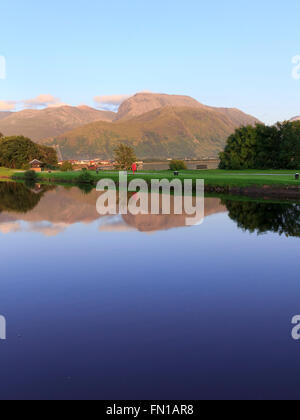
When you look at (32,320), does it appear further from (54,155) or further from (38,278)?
(54,155)

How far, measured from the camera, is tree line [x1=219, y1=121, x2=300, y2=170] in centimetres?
9706

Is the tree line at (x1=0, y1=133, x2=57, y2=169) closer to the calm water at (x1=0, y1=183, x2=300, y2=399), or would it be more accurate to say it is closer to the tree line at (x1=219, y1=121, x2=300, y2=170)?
the tree line at (x1=219, y1=121, x2=300, y2=170)

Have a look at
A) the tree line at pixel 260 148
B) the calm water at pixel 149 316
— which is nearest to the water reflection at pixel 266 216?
the calm water at pixel 149 316

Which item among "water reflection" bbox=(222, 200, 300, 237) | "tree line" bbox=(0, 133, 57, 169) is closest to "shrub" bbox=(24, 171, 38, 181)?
"tree line" bbox=(0, 133, 57, 169)

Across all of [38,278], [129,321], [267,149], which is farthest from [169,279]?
[267,149]

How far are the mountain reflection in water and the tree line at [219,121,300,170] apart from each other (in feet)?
167

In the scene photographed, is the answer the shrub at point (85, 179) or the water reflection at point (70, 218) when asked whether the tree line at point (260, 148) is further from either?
the water reflection at point (70, 218)

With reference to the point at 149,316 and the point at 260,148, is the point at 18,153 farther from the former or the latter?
the point at 149,316

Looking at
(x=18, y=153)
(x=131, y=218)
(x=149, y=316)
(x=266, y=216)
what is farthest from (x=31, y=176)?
(x=149, y=316)

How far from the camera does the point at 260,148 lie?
10206cm

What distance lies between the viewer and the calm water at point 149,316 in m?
10.4

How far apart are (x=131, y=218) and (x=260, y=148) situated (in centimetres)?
7220

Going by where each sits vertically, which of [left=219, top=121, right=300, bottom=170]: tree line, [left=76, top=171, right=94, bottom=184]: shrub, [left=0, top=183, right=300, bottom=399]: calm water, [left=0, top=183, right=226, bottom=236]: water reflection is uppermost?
[left=219, top=121, right=300, bottom=170]: tree line

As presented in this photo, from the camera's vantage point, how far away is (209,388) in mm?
10125
